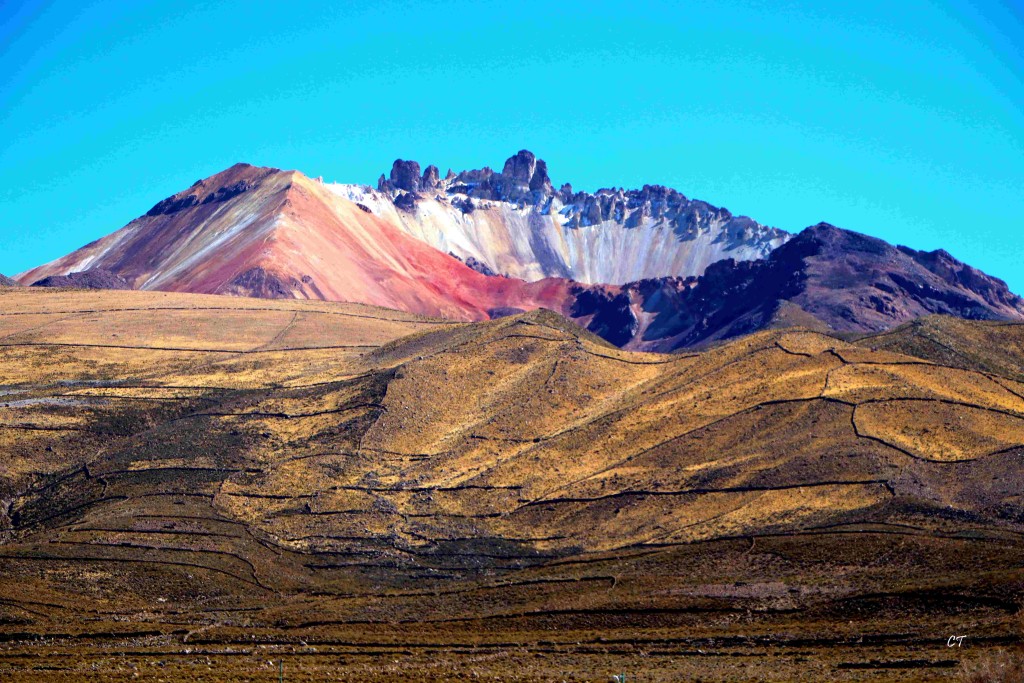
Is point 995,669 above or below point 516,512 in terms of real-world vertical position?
below

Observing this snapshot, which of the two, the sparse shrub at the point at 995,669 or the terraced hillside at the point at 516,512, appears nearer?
the sparse shrub at the point at 995,669

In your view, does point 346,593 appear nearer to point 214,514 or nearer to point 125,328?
point 214,514

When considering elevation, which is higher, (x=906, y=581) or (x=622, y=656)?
(x=906, y=581)

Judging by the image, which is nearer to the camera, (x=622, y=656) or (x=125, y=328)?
(x=622, y=656)

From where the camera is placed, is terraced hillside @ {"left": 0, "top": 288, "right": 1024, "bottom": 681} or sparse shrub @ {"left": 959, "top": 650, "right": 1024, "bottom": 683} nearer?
sparse shrub @ {"left": 959, "top": 650, "right": 1024, "bottom": 683}

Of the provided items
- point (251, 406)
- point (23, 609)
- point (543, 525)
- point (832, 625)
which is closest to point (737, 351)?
point (543, 525)

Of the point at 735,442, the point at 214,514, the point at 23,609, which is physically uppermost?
the point at 735,442

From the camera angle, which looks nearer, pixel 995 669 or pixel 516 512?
pixel 995 669

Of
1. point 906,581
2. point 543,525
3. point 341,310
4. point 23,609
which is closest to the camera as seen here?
point 906,581
